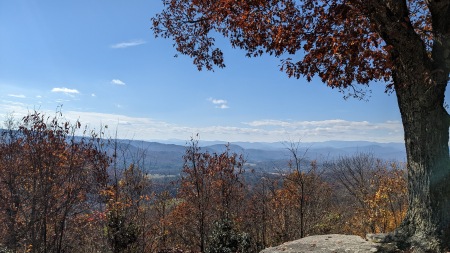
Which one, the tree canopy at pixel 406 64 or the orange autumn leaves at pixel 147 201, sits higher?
the tree canopy at pixel 406 64

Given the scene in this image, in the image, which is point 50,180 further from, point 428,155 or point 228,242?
point 428,155

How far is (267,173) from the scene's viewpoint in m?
22.4

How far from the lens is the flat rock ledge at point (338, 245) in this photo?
6391 millimetres

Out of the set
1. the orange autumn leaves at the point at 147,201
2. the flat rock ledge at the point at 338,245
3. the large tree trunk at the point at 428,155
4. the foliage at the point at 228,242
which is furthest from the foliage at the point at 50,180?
the large tree trunk at the point at 428,155

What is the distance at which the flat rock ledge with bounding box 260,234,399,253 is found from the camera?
252 inches

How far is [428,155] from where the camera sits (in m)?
5.59

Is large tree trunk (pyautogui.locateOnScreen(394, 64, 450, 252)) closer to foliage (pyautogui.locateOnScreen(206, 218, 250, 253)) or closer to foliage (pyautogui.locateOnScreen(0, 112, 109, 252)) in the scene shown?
foliage (pyautogui.locateOnScreen(206, 218, 250, 253))

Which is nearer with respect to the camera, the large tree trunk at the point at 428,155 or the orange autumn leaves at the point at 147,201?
the large tree trunk at the point at 428,155

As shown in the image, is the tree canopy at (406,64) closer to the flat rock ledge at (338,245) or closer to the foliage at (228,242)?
the flat rock ledge at (338,245)

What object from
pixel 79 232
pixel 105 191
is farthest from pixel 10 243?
pixel 105 191

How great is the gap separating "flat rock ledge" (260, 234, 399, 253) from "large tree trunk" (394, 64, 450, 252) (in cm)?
67

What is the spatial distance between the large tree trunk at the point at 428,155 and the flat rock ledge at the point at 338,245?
67cm

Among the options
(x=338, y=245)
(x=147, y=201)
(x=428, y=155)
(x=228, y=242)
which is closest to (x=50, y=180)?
(x=147, y=201)

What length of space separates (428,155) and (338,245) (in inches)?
112
